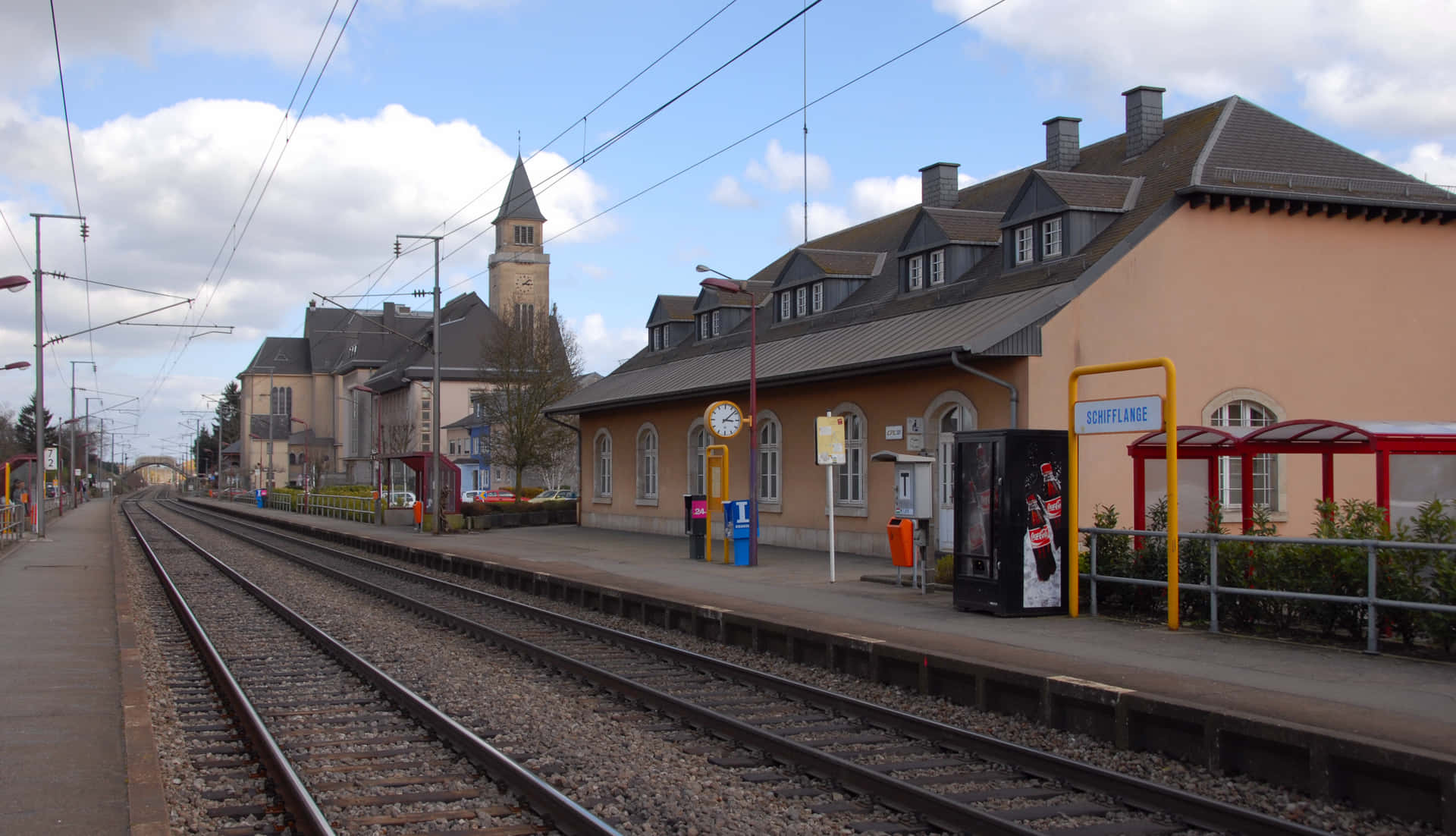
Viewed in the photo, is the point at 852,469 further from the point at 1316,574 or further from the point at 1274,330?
the point at 1316,574

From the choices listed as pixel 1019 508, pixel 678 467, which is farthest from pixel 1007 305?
pixel 678 467

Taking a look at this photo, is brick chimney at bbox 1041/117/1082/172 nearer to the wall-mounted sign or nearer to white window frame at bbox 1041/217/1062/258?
white window frame at bbox 1041/217/1062/258

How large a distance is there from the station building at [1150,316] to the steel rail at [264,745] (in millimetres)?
8924

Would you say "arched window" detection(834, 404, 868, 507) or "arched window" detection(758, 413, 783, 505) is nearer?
"arched window" detection(834, 404, 868, 507)

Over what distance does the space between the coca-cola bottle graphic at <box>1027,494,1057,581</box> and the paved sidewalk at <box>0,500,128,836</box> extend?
9072 mm

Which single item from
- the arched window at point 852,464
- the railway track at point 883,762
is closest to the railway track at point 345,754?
the railway track at point 883,762

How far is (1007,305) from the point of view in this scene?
20.7 m

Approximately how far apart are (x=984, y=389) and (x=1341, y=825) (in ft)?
45.2

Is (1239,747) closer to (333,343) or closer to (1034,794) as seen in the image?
(1034,794)

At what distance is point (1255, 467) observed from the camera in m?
21.6

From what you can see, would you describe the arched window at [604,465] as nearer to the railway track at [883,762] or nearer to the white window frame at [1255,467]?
the white window frame at [1255,467]

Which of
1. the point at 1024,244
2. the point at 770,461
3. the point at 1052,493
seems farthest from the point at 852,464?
the point at 1052,493

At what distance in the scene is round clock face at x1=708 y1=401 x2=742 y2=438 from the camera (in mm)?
22406

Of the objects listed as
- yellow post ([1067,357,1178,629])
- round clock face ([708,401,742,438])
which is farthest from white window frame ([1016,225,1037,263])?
yellow post ([1067,357,1178,629])
